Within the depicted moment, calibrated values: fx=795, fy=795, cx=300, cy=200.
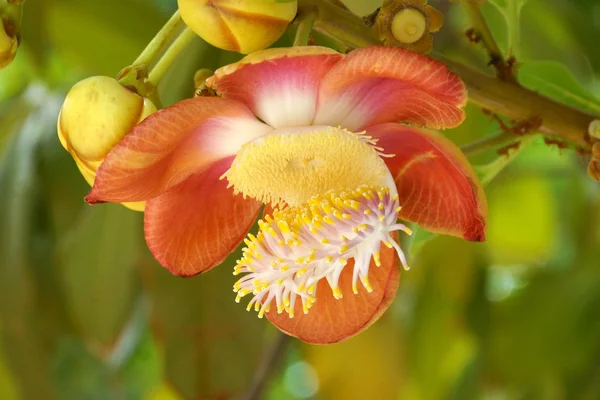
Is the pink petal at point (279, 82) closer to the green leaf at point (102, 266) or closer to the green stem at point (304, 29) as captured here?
the green stem at point (304, 29)

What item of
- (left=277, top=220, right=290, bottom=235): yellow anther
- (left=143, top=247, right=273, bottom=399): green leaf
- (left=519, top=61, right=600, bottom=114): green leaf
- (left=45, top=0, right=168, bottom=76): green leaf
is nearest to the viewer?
(left=277, top=220, right=290, bottom=235): yellow anther

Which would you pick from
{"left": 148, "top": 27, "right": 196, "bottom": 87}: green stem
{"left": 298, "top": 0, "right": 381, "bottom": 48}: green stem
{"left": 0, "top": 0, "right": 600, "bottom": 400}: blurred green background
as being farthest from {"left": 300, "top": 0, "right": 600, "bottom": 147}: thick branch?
{"left": 0, "top": 0, "right": 600, "bottom": 400}: blurred green background

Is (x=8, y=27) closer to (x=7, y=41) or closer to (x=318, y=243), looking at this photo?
(x=7, y=41)

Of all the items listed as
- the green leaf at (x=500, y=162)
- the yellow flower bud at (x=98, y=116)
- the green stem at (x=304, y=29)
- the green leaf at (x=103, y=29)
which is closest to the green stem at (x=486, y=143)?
the green leaf at (x=500, y=162)

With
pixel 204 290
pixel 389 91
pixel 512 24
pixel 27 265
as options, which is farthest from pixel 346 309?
pixel 27 265

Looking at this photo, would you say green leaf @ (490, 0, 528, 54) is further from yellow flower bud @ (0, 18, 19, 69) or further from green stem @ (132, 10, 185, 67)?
yellow flower bud @ (0, 18, 19, 69)

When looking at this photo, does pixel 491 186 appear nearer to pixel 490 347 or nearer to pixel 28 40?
pixel 490 347

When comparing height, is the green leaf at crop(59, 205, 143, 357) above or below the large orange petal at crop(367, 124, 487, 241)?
below
